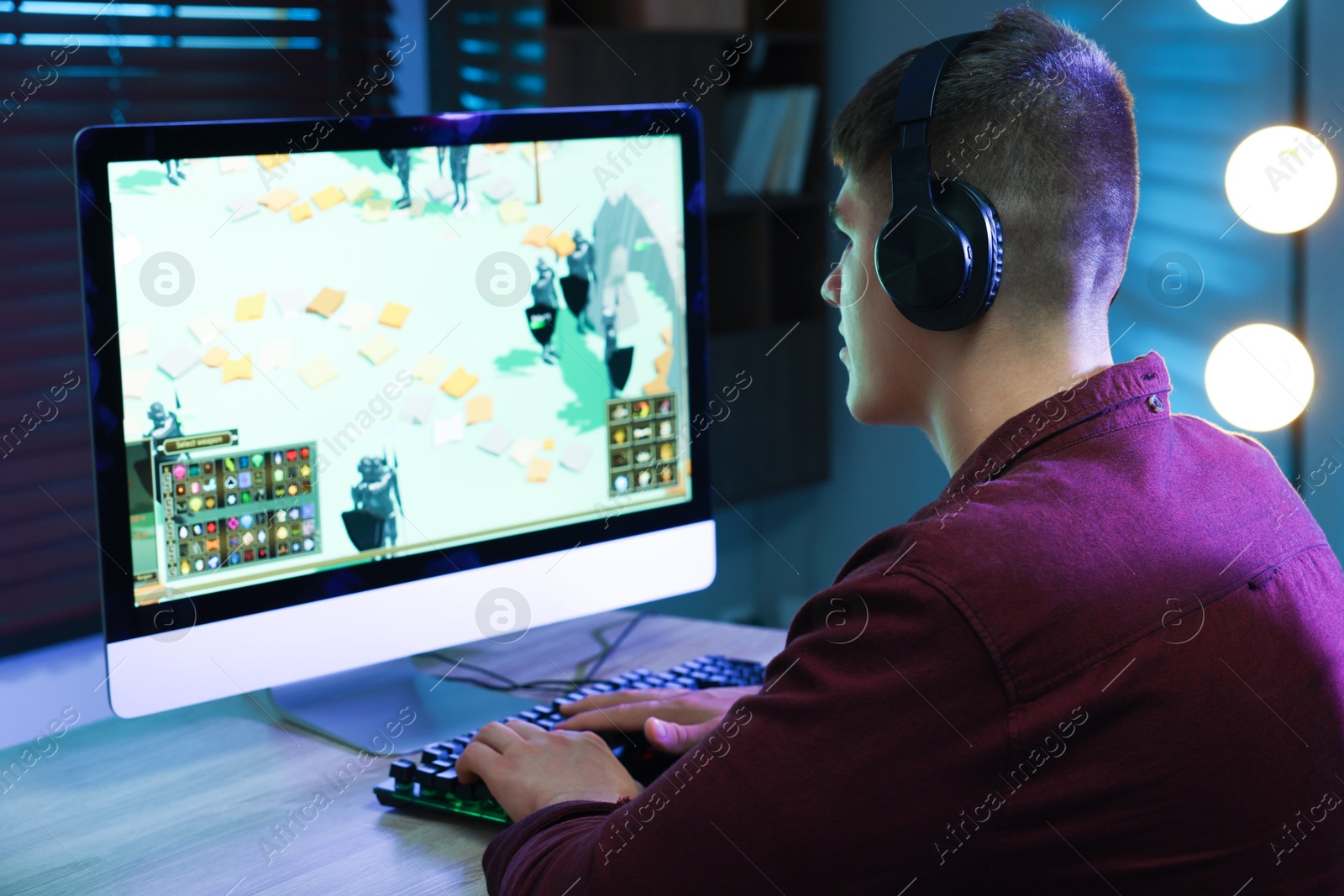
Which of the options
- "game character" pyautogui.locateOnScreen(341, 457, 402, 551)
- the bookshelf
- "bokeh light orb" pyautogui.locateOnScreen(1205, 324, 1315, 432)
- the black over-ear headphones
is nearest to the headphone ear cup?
the black over-ear headphones

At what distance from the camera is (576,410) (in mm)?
1145

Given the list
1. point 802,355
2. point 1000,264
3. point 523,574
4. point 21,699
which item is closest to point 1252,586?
point 1000,264

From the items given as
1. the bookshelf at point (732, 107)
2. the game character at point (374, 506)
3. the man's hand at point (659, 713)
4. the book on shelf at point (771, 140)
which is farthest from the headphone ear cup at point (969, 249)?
the book on shelf at point (771, 140)

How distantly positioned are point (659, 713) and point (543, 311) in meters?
0.38

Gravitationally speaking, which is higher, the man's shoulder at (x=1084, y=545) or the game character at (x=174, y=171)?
the game character at (x=174, y=171)

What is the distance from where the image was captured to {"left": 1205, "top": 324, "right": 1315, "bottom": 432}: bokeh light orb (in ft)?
6.69

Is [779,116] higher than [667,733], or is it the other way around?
[779,116]

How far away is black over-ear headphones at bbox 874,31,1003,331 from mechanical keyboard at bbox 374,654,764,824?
400 millimetres

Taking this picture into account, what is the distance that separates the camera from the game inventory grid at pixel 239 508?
931mm

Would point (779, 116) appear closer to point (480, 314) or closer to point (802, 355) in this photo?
point (802, 355)

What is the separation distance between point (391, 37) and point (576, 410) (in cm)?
111

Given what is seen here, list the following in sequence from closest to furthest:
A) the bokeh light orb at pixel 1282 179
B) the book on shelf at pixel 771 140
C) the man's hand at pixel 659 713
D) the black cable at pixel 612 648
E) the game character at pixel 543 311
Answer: the man's hand at pixel 659 713 → the game character at pixel 543 311 → the black cable at pixel 612 648 → the bokeh light orb at pixel 1282 179 → the book on shelf at pixel 771 140

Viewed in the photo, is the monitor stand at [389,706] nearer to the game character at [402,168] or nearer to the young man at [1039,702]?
the young man at [1039,702]

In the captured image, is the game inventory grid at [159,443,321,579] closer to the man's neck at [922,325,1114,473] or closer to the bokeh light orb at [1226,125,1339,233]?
the man's neck at [922,325,1114,473]
